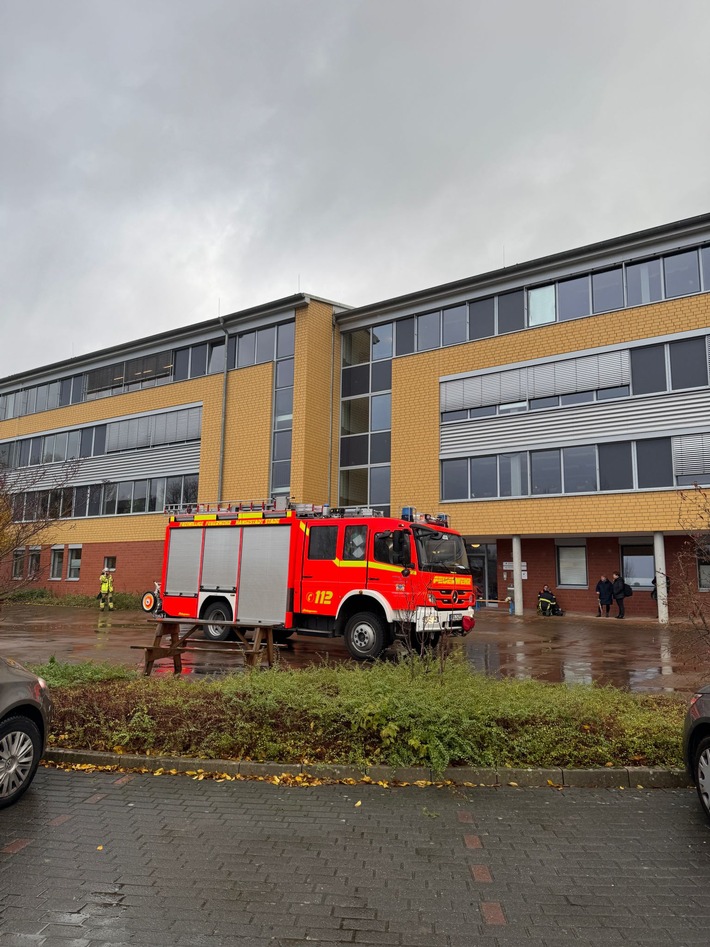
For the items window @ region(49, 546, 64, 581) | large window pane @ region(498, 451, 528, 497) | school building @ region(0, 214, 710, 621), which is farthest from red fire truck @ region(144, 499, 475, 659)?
window @ region(49, 546, 64, 581)

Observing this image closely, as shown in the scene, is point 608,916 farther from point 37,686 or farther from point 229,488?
point 229,488

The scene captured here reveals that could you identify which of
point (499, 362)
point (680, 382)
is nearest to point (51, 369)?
point (499, 362)

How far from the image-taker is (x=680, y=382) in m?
21.7

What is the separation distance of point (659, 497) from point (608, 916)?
19.9 m

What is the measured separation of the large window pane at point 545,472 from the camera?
23.6m

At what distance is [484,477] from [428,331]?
6.77 m

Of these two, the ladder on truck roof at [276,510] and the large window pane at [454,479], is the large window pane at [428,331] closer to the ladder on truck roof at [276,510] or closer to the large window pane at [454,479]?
the large window pane at [454,479]

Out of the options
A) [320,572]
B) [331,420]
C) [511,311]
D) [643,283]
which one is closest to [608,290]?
[643,283]

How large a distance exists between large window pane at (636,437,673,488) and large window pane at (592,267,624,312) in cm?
491

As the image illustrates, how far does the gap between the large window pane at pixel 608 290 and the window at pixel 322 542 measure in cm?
1538

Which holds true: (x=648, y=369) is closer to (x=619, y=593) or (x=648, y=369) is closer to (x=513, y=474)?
(x=513, y=474)

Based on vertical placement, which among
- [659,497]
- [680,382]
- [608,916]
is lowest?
[608,916]

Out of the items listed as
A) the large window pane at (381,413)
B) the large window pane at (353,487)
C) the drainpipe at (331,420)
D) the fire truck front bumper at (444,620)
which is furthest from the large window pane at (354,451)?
the fire truck front bumper at (444,620)

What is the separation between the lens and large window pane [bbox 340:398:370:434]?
2930cm
